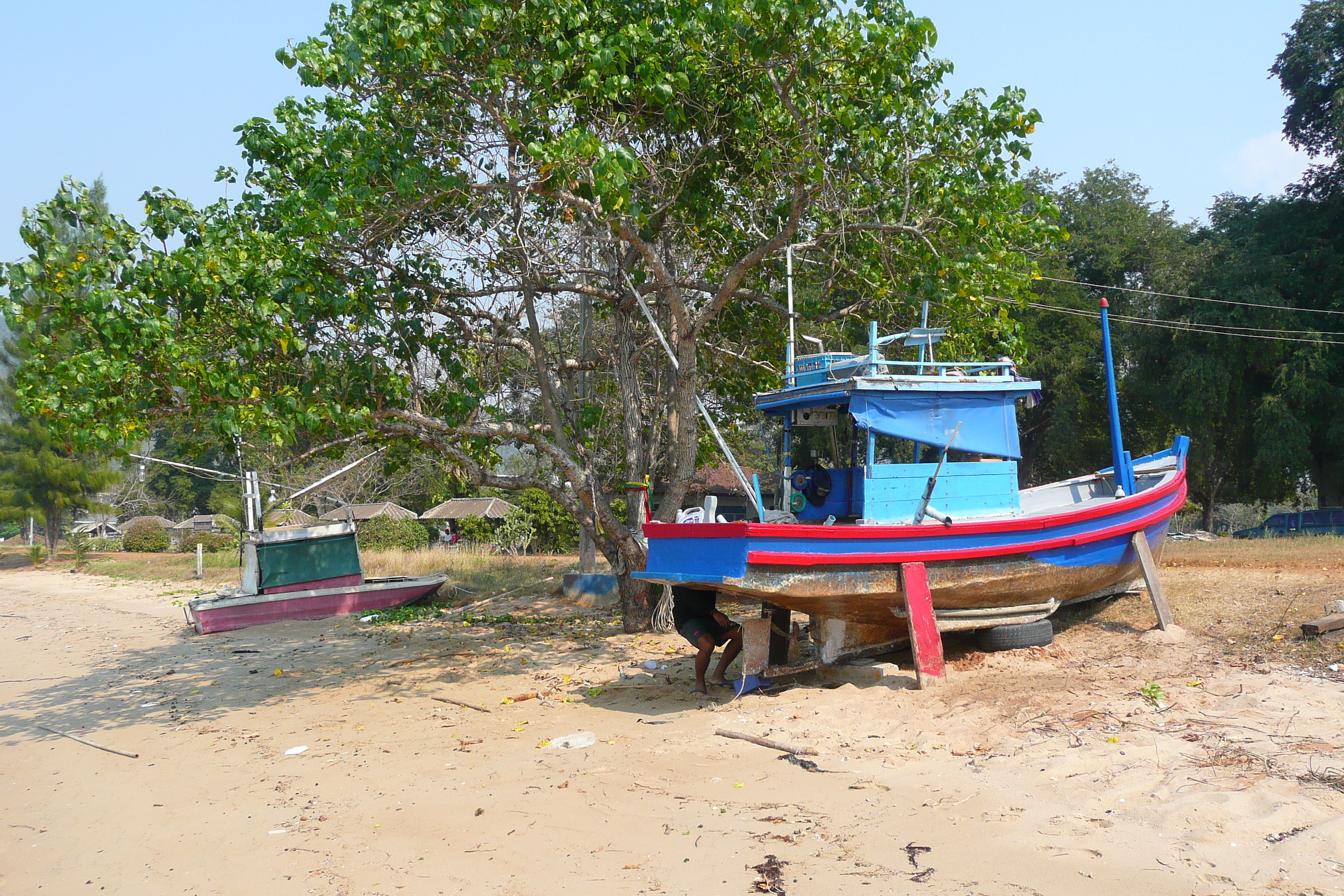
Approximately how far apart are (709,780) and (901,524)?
130 inches

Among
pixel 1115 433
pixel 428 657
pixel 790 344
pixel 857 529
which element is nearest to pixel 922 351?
pixel 790 344

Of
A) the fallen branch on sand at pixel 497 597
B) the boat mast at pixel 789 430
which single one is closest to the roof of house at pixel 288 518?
the fallen branch on sand at pixel 497 597

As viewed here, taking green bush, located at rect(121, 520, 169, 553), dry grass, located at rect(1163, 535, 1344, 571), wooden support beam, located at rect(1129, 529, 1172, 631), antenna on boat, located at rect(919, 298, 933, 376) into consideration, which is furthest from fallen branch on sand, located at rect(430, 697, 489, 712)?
green bush, located at rect(121, 520, 169, 553)

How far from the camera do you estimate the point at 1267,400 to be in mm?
23625

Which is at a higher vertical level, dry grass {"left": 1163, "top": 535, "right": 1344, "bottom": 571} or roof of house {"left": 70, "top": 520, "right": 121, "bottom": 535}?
roof of house {"left": 70, "top": 520, "right": 121, "bottom": 535}

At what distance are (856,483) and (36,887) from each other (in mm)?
7088

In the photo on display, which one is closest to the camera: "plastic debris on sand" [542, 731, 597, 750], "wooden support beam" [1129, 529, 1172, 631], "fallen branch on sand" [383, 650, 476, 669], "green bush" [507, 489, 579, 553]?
"plastic debris on sand" [542, 731, 597, 750]

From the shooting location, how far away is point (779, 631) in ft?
30.0

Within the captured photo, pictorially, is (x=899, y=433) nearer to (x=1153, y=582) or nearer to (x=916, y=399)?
(x=916, y=399)

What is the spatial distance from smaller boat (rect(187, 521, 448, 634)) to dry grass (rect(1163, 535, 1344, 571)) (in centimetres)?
1263

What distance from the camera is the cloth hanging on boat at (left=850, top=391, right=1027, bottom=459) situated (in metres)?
8.52

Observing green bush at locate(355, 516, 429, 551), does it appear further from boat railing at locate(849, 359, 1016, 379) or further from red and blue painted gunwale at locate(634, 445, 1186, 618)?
red and blue painted gunwale at locate(634, 445, 1186, 618)

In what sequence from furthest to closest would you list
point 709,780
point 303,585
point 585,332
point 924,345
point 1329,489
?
point 1329,489, point 303,585, point 585,332, point 924,345, point 709,780

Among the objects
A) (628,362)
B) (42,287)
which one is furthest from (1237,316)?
(42,287)
